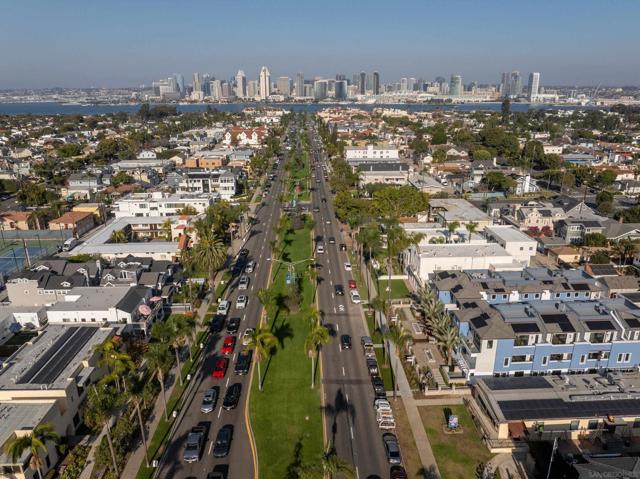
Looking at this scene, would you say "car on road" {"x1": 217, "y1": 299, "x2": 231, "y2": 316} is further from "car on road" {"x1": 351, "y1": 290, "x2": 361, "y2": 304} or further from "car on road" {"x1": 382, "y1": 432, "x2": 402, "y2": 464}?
"car on road" {"x1": 382, "y1": 432, "x2": 402, "y2": 464}

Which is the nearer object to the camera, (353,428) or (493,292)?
(353,428)

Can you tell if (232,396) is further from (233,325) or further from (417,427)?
(417,427)

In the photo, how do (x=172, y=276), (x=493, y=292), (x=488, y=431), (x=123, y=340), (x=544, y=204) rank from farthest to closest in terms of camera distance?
1. (x=544, y=204)
2. (x=172, y=276)
3. (x=493, y=292)
4. (x=123, y=340)
5. (x=488, y=431)

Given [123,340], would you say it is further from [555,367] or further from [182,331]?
[555,367]

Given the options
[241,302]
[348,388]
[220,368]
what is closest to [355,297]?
[241,302]

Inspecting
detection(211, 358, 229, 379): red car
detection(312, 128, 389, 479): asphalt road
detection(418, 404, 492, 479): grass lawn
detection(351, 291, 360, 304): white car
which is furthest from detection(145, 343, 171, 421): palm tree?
detection(351, 291, 360, 304): white car

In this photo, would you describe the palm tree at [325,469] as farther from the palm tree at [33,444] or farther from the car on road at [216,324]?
the car on road at [216,324]

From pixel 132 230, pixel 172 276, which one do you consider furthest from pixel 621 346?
pixel 132 230

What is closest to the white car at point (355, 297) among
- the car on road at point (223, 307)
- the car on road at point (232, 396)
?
the car on road at point (223, 307)
